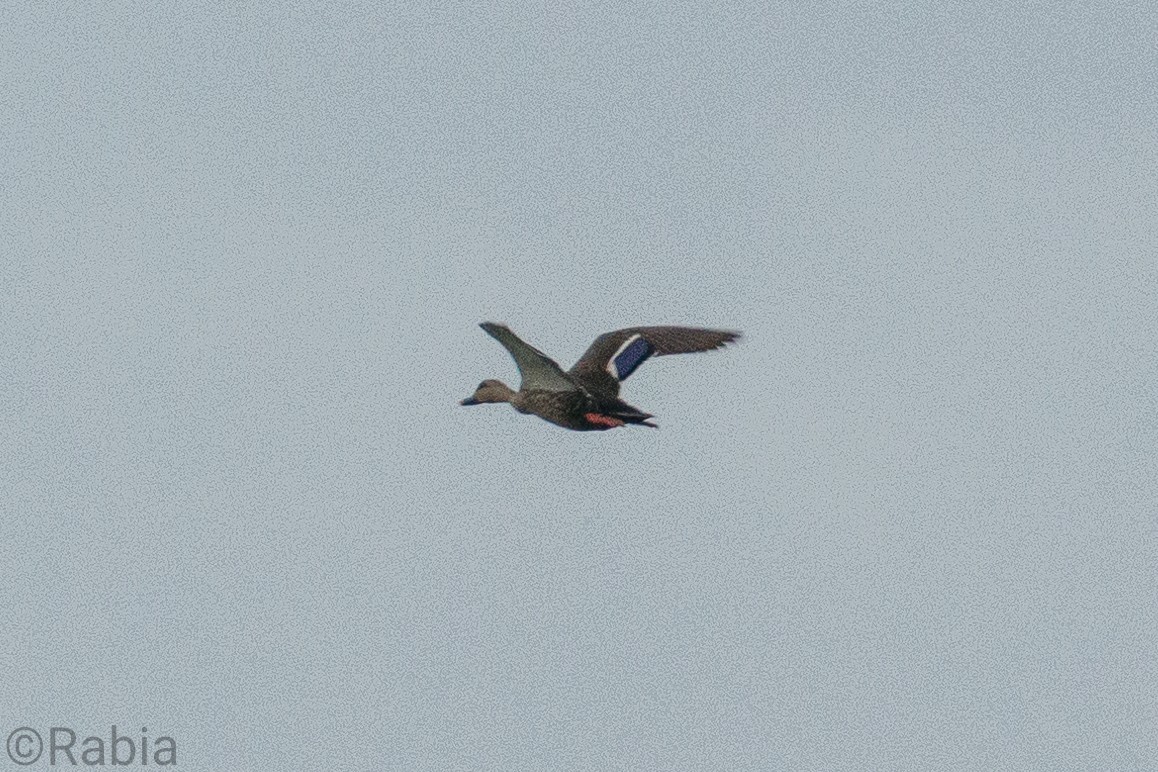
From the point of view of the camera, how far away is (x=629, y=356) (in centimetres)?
2816

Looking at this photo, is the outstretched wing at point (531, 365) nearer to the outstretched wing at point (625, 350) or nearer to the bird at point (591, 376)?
the bird at point (591, 376)

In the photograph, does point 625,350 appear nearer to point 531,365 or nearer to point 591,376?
point 591,376

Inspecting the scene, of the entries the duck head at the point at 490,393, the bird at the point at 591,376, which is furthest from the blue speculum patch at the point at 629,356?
the duck head at the point at 490,393

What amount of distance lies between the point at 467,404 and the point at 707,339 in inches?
184

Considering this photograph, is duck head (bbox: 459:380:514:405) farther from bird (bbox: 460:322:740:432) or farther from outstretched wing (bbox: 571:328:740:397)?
→ outstretched wing (bbox: 571:328:740:397)

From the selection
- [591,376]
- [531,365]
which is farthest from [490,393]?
[531,365]

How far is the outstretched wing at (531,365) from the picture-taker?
2411cm

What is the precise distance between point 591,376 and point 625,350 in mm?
763

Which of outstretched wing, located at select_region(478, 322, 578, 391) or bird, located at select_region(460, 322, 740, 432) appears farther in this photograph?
bird, located at select_region(460, 322, 740, 432)

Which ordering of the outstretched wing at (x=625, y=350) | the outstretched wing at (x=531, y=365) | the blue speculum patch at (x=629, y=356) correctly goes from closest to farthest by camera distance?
the outstretched wing at (x=531, y=365) → the outstretched wing at (x=625, y=350) → the blue speculum patch at (x=629, y=356)

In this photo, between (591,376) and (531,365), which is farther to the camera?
(591,376)

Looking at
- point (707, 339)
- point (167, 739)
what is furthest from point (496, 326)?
point (167, 739)

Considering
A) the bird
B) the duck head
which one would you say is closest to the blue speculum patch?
Result: the bird

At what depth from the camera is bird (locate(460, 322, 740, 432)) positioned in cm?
2525
